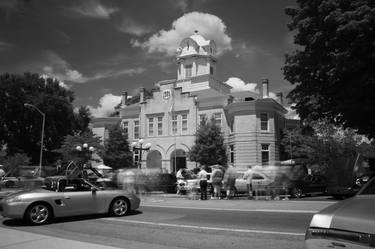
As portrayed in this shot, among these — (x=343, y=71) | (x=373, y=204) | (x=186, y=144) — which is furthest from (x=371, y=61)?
(x=186, y=144)

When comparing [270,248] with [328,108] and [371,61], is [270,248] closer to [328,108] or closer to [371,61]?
[371,61]

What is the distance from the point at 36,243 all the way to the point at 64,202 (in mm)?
3587

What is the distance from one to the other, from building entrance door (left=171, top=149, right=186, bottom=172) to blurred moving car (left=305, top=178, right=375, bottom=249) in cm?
4358

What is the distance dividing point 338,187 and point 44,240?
54.9 ft

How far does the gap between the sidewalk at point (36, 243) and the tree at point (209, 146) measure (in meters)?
34.1

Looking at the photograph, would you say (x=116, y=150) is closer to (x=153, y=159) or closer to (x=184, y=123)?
(x=153, y=159)

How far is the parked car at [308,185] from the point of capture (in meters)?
21.3

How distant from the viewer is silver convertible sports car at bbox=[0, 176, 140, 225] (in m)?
11.2

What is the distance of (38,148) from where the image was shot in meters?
64.6

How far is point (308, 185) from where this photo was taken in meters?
22.6

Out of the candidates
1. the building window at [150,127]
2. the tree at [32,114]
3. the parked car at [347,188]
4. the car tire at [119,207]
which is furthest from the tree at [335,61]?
the tree at [32,114]

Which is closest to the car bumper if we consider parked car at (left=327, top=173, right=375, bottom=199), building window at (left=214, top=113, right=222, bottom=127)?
parked car at (left=327, top=173, right=375, bottom=199)

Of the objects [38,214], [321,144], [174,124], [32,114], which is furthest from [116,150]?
[38,214]

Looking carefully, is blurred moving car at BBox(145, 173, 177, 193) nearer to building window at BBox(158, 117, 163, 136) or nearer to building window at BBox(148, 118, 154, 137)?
building window at BBox(158, 117, 163, 136)
